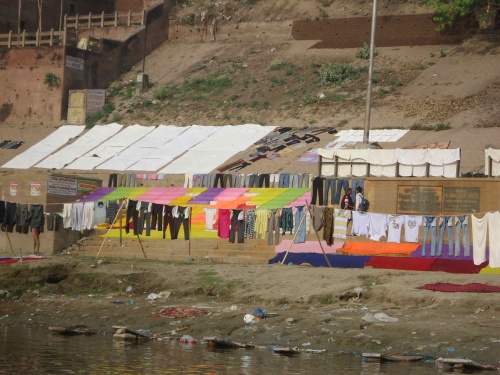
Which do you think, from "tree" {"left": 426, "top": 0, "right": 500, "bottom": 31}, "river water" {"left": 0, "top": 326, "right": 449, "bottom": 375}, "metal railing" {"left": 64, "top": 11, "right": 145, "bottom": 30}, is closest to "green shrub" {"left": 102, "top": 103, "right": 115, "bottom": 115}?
"metal railing" {"left": 64, "top": 11, "right": 145, "bottom": 30}

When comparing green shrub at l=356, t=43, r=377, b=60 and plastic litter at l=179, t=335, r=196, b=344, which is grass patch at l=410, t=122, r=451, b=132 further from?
plastic litter at l=179, t=335, r=196, b=344

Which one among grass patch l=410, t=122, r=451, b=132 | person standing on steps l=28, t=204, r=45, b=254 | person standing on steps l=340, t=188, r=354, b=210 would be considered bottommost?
person standing on steps l=28, t=204, r=45, b=254

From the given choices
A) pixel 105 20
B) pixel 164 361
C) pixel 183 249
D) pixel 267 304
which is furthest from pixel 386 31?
pixel 164 361

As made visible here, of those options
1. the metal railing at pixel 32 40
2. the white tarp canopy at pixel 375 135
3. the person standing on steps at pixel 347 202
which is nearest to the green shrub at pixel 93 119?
the metal railing at pixel 32 40

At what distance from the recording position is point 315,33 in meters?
55.4

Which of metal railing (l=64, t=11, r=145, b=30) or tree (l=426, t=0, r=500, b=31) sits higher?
metal railing (l=64, t=11, r=145, b=30)

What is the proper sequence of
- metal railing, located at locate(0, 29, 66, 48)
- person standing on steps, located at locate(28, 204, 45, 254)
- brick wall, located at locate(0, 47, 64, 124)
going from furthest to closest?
metal railing, located at locate(0, 29, 66, 48), brick wall, located at locate(0, 47, 64, 124), person standing on steps, located at locate(28, 204, 45, 254)

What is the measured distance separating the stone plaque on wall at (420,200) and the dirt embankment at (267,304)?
205 inches

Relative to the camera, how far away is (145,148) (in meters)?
45.3

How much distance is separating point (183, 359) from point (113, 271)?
9037 millimetres

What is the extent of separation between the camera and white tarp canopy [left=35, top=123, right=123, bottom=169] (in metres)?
46.0

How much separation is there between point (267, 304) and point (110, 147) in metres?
25.7

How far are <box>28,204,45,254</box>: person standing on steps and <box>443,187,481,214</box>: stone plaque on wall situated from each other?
12.3m

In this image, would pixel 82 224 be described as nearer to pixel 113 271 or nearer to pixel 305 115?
pixel 113 271
